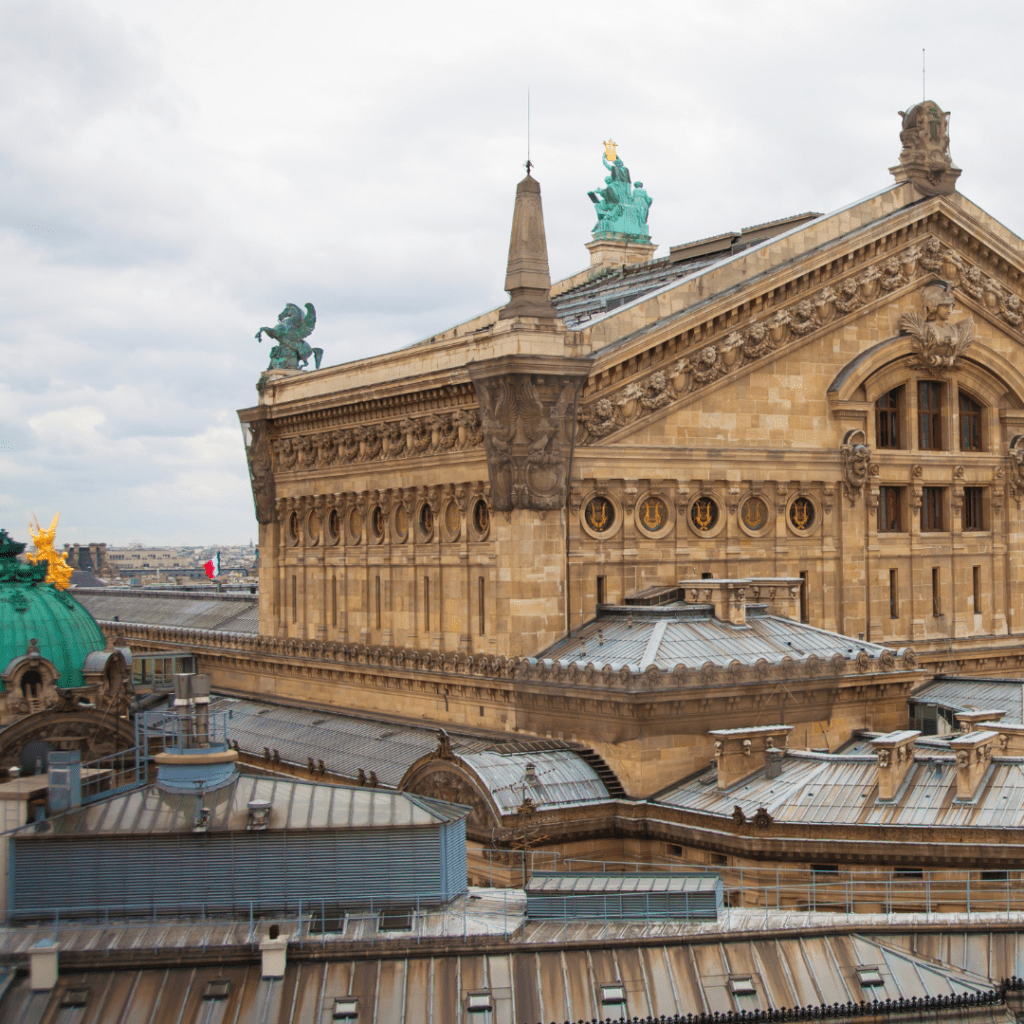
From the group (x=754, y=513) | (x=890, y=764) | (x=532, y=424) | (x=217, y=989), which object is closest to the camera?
(x=217, y=989)

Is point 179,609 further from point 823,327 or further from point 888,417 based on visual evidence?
point 823,327

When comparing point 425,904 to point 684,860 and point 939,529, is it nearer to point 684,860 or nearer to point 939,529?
point 684,860

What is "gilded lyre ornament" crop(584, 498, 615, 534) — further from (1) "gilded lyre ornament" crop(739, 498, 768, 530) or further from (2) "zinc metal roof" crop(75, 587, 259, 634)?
(2) "zinc metal roof" crop(75, 587, 259, 634)

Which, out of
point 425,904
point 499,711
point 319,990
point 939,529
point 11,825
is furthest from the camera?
point 939,529

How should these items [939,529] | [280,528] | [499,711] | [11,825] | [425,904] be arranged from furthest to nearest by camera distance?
[280,528] → [939,529] → [499,711] → [11,825] → [425,904]

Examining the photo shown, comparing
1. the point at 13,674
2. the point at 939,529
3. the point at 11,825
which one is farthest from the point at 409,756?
the point at 939,529

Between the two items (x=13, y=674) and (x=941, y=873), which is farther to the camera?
(x=13, y=674)

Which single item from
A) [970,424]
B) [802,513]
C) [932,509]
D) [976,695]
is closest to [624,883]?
[976,695]
